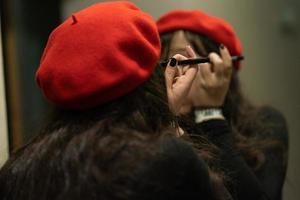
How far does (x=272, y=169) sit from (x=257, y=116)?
0.55ft

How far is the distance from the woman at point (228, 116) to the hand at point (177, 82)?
1.7 inches

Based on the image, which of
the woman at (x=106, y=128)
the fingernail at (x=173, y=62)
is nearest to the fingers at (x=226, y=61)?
the fingernail at (x=173, y=62)

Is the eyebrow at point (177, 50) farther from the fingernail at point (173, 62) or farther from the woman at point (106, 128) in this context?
the woman at point (106, 128)

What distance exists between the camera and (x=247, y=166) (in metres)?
0.90

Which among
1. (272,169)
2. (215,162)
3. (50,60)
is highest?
(50,60)

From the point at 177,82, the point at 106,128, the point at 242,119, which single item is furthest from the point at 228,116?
the point at 106,128

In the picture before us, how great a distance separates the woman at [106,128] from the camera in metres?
0.56

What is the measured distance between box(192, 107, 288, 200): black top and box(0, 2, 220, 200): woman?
0.25 metres

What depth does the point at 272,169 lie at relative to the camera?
1.00m

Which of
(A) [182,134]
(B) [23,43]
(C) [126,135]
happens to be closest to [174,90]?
(A) [182,134]

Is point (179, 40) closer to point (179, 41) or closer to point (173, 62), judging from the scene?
point (179, 41)

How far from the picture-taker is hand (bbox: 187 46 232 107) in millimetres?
964

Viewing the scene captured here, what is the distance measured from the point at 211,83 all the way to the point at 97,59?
424 millimetres

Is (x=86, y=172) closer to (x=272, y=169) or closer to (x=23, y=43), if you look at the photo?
(x=272, y=169)
